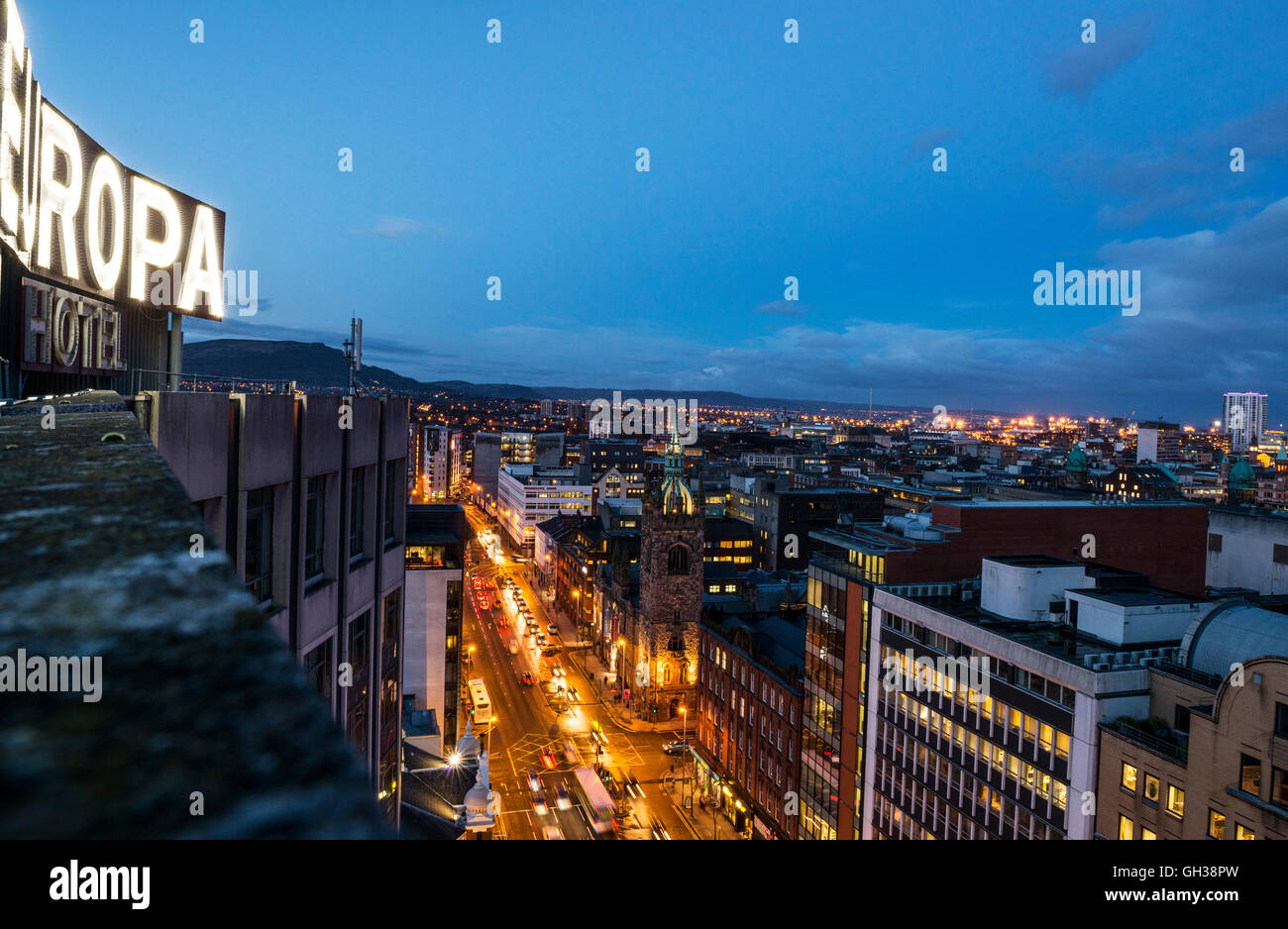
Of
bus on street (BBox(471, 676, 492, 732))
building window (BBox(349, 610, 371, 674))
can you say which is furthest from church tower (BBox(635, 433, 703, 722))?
building window (BBox(349, 610, 371, 674))

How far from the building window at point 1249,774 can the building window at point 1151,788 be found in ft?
10.00

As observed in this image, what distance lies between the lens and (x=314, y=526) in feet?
56.6

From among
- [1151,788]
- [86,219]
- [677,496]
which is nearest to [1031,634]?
[1151,788]

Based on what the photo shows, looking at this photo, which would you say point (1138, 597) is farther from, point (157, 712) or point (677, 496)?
point (677, 496)

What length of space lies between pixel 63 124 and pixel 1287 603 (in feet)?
170

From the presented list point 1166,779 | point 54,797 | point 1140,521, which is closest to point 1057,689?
point 1166,779

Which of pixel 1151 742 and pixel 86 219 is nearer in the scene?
pixel 86 219

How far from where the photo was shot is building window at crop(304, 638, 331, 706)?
16.9 metres

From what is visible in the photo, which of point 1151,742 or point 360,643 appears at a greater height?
point 360,643

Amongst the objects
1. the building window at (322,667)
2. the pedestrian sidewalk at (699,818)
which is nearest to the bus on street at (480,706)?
the pedestrian sidewalk at (699,818)

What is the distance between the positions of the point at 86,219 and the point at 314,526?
10.5 m
